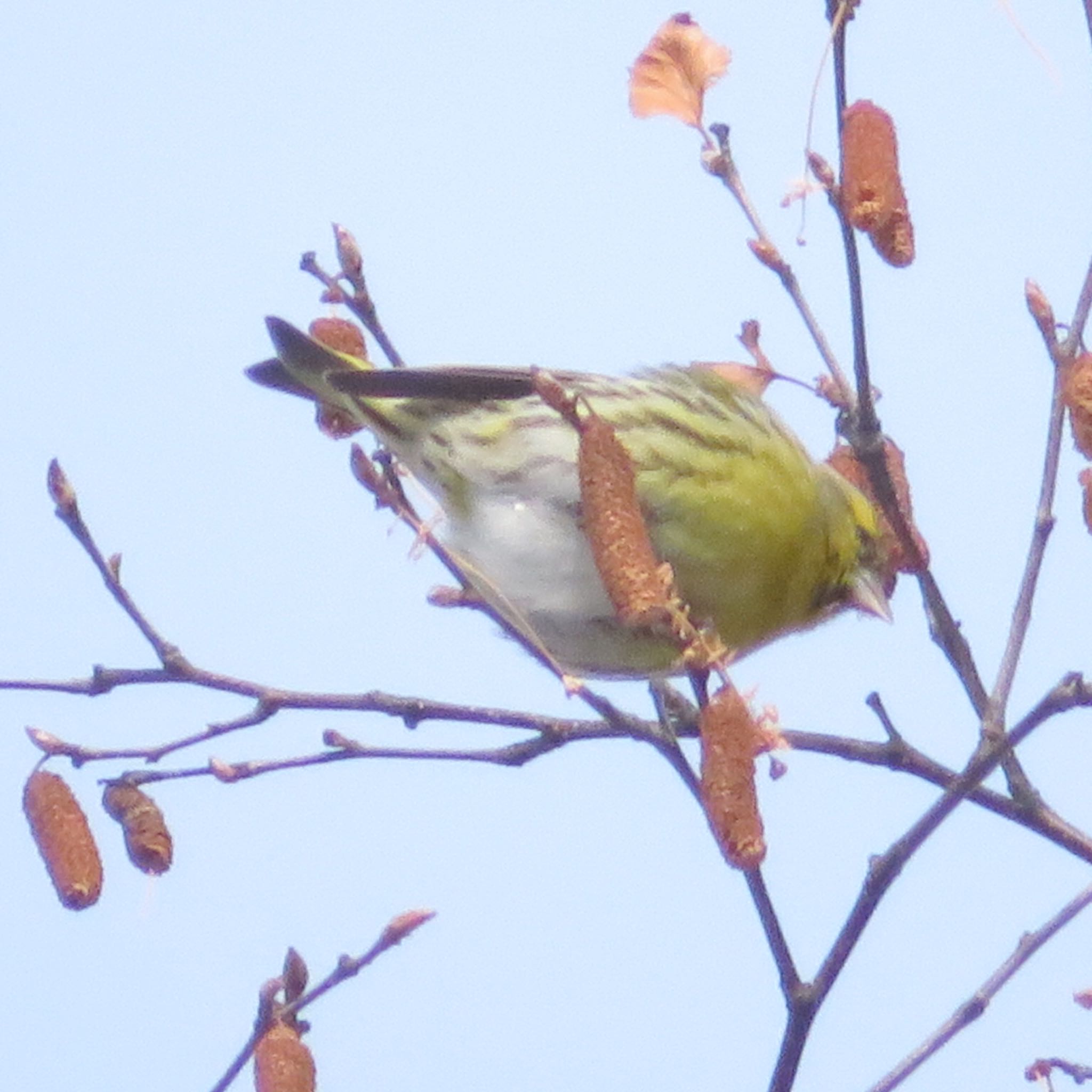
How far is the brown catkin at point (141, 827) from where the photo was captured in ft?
6.73

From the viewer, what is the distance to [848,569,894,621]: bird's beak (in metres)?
3.51

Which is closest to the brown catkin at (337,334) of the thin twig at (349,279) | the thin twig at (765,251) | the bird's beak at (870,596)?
the thin twig at (349,279)

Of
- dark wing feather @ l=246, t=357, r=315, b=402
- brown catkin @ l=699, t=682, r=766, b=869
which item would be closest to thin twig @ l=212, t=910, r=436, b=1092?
brown catkin @ l=699, t=682, r=766, b=869

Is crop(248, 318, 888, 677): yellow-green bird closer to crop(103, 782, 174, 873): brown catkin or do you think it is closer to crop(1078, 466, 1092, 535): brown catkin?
crop(103, 782, 174, 873): brown catkin

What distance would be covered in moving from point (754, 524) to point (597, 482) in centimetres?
168

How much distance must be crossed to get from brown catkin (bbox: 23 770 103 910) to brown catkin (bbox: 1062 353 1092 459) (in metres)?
1.14

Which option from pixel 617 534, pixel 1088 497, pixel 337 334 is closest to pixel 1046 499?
pixel 1088 497

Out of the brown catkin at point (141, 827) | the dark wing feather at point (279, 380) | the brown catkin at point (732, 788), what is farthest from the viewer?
the dark wing feather at point (279, 380)

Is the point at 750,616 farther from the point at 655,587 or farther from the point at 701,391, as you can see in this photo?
the point at 655,587

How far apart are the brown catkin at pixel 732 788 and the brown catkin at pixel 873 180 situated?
2.12 ft

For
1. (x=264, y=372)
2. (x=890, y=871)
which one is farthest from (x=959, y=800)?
(x=264, y=372)

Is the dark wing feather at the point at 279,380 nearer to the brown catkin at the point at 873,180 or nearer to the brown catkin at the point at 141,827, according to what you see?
the brown catkin at the point at 141,827

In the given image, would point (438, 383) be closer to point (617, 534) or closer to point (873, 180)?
point (873, 180)

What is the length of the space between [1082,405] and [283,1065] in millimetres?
1057
